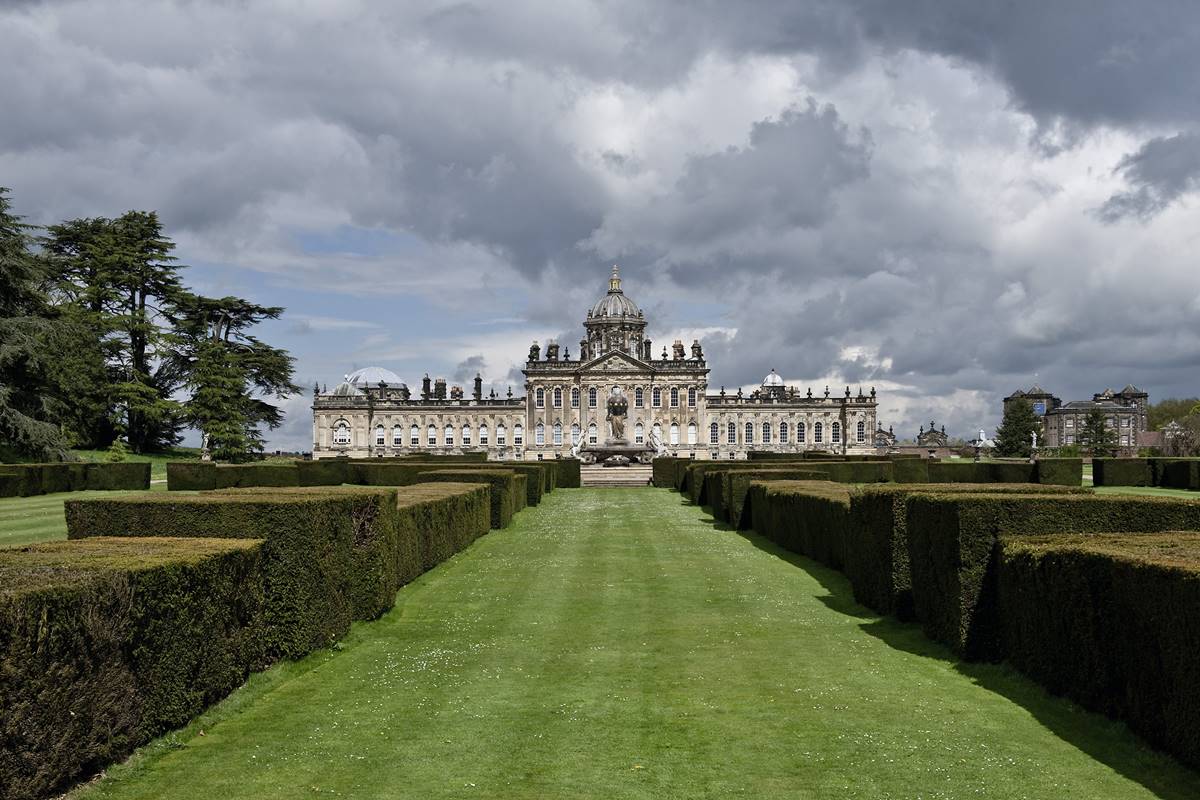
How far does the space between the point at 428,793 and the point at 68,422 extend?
4735 centimetres

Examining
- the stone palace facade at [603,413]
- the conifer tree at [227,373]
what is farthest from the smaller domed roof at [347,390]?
the conifer tree at [227,373]

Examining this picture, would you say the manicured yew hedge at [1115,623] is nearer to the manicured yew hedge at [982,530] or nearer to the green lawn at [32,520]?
the manicured yew hedge at [982,530]

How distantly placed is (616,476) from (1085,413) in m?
99.9

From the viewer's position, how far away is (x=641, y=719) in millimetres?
8492

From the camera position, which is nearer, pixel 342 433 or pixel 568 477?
pixel 568 477

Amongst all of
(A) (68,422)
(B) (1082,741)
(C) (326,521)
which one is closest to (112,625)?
(C) (326,521)

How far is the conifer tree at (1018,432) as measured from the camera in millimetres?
87562

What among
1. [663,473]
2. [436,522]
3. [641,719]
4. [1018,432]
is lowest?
[641,719]

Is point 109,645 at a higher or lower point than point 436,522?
lower

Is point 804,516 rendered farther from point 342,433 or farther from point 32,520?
point 342,433

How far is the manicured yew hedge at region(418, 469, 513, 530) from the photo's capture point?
26.0 m

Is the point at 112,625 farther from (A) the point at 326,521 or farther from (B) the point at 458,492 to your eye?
(B) the point at 458,492

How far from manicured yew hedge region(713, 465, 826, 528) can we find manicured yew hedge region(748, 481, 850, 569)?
18.3 inches

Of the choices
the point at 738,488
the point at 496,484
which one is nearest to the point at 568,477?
the point at 496,484
